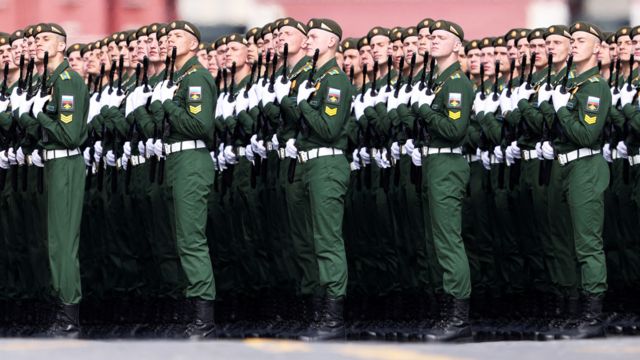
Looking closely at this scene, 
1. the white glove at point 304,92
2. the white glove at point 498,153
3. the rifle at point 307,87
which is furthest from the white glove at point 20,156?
the white glove at point 498,153

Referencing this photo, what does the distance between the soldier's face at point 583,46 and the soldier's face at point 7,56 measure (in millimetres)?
3621

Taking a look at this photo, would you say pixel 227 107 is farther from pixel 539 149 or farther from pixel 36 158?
pixel 539 149

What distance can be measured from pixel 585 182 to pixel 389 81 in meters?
1.64

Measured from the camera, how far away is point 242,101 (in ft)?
48.6

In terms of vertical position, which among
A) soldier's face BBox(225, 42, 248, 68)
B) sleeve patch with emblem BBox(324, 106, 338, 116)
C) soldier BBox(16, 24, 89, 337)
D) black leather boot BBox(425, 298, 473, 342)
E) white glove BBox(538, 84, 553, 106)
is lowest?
black leather boot BBox(425, 298, 473, 342)

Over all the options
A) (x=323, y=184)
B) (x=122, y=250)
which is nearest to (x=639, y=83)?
(x=323, y=184)

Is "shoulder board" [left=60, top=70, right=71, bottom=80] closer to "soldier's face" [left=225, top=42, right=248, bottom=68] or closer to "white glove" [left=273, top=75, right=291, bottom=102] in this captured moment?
"white glove" [left=273, top=75, right=291, bottom=102]

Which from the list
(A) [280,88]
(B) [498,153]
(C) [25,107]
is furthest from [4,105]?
(B) [498,153]

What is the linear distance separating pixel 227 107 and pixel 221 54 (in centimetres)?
41

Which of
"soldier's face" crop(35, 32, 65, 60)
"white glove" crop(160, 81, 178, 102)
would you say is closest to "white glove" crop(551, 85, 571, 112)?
"white glove" crop(160, 81, 178, 102)

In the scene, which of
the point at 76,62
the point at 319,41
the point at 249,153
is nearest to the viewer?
the point at 319,41

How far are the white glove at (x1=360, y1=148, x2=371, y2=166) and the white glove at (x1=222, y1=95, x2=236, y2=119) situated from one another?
0.86 metres

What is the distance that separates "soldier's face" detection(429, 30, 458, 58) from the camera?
46.0 ft

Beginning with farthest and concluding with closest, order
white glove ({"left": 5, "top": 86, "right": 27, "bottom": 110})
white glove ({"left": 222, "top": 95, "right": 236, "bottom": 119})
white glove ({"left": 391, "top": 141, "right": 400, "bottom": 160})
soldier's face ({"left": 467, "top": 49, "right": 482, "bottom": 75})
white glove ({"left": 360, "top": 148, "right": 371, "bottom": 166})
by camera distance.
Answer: soldier's face ({"left": 467, "top": 49, "right": 482, "bottom": 75}) < white glove ({"left": 360, "top": 148, "right": 371, "bottom": 166}) < white glove ({"left": 222, "top": 95, "right": 236, "bottom": 119}) < white glove ({"left": 391, "top": 141, "right": 400, "bottom": 160}) < white glove ({"left": 5, "top": 86, "right": 27, "bottom": 110})
